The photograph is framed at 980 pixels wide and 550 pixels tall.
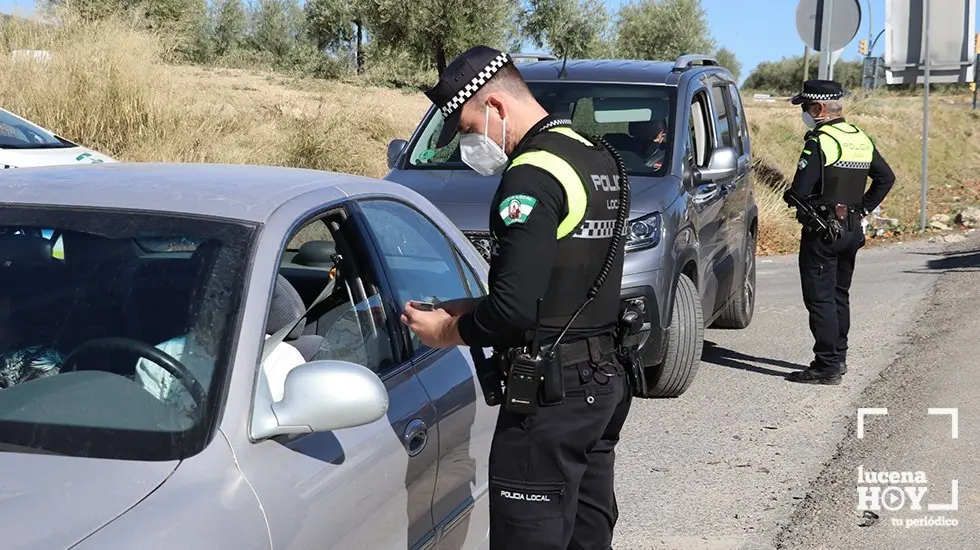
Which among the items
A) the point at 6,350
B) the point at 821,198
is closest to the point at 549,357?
the point at 6,350

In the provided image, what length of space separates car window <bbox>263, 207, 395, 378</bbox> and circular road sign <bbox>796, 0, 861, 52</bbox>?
9930mm

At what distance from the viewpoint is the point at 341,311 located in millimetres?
3549

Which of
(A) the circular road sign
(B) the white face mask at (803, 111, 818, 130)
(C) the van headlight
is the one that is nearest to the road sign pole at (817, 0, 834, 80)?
(A) the circular road sign

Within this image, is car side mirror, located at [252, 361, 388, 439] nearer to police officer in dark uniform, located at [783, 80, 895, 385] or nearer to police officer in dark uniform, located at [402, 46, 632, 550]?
police officer in dark uniform, located at [402, 46, 632, 550]

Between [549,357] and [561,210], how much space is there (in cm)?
39

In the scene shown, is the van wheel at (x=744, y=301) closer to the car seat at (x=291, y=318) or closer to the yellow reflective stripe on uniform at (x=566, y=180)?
the car seat at (x=291, y=318)

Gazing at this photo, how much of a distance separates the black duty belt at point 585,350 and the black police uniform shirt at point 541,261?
21 mm

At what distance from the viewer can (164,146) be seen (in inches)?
507

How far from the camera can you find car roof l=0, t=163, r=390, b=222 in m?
2.99

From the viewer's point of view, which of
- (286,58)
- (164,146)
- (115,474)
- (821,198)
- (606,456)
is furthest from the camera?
(286,58)

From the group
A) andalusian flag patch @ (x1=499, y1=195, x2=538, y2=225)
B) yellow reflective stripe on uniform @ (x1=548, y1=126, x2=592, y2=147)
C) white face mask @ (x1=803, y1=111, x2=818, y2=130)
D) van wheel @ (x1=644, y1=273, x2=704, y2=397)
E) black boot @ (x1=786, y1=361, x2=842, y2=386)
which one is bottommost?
black boot @ (x1=786, y1=361, x2=842, y2=386)

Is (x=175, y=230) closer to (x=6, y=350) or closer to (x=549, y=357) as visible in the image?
(x=6, y=350)

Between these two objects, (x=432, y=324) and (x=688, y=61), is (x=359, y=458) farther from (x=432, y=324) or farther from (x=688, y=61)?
(x=688, y=61)

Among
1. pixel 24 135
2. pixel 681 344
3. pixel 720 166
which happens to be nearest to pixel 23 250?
pixel 681 344
